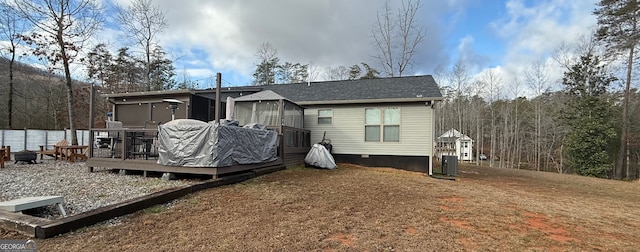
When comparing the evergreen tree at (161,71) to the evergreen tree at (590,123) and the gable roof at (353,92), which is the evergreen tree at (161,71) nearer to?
the gable roof at (353,92)

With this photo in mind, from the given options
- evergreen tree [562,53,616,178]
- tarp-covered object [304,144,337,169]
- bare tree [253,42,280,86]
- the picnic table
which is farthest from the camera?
bare tree [253,42,280,86]

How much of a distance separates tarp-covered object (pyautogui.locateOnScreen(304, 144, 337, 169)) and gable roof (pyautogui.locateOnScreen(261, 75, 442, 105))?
221 centimetres

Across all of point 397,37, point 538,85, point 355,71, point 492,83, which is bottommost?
point 538,85

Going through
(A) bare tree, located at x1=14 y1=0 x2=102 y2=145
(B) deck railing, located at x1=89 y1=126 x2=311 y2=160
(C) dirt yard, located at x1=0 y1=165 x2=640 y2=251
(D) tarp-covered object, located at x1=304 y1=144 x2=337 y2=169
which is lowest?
(C) dirt yard, located at x1=0 y1=165 x2=640 y2=251

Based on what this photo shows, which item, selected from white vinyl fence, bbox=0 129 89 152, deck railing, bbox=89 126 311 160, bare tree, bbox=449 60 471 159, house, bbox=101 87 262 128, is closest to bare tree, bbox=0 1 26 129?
white vinyl fence, bbox=0 129 89 152

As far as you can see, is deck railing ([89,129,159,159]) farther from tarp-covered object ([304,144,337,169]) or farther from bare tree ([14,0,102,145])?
bare tree ([14,0,102,145])

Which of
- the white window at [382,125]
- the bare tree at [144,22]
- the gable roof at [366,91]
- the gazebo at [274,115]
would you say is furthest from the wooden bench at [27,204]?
the bare tree at [144,22]

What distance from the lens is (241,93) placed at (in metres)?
12.9

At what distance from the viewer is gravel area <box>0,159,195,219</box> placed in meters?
4.15

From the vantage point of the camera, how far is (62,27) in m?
11.4

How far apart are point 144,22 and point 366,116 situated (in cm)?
1523

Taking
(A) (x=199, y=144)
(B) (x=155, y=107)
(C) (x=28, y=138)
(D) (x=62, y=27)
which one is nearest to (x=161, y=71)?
(C) (x=28, y=138)

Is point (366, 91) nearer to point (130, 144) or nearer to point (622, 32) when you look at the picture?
point (130, 144)

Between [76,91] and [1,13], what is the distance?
5033 millimetres
